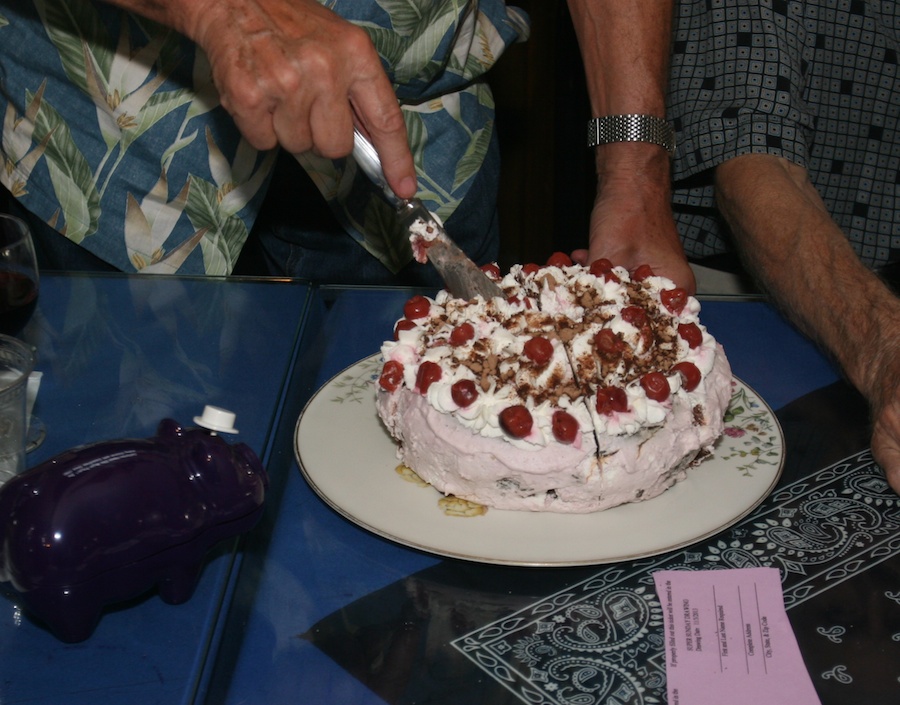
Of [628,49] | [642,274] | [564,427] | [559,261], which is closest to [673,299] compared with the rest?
[642,274]

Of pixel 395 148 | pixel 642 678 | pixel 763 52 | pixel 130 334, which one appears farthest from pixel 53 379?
pixel 763 52

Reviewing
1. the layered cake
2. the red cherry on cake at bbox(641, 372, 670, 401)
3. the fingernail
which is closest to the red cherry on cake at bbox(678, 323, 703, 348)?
the layered cake

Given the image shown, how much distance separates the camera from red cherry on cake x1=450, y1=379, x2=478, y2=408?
0.97m

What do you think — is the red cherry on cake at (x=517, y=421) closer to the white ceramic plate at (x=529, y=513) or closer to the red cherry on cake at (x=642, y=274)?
the white ceramic plate at (x=529, y=513)

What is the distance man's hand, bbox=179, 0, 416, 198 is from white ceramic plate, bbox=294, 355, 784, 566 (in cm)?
33

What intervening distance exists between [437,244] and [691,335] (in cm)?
32

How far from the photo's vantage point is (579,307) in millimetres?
1097

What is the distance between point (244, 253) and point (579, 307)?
88 cm

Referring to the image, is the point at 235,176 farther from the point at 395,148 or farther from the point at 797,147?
the point at 797,147

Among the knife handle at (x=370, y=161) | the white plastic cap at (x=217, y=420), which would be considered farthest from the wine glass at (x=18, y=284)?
the knife handle at (x=370, y=161)

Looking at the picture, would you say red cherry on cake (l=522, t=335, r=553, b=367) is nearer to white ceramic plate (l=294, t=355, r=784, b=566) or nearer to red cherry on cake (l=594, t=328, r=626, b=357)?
red cherry on cake (l=594, t=328, r=626, b=357)

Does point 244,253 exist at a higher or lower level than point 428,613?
lower

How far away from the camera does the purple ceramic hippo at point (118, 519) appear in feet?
2.56

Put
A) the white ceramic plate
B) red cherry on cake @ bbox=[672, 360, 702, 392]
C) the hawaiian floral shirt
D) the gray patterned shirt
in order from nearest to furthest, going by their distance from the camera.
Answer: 1. the white ceramic plate
2. red cherry on cake @ bbox=[672, 360, 702, 392]
3. the hawaiian floral shirt
4. the gray patterned shirt
